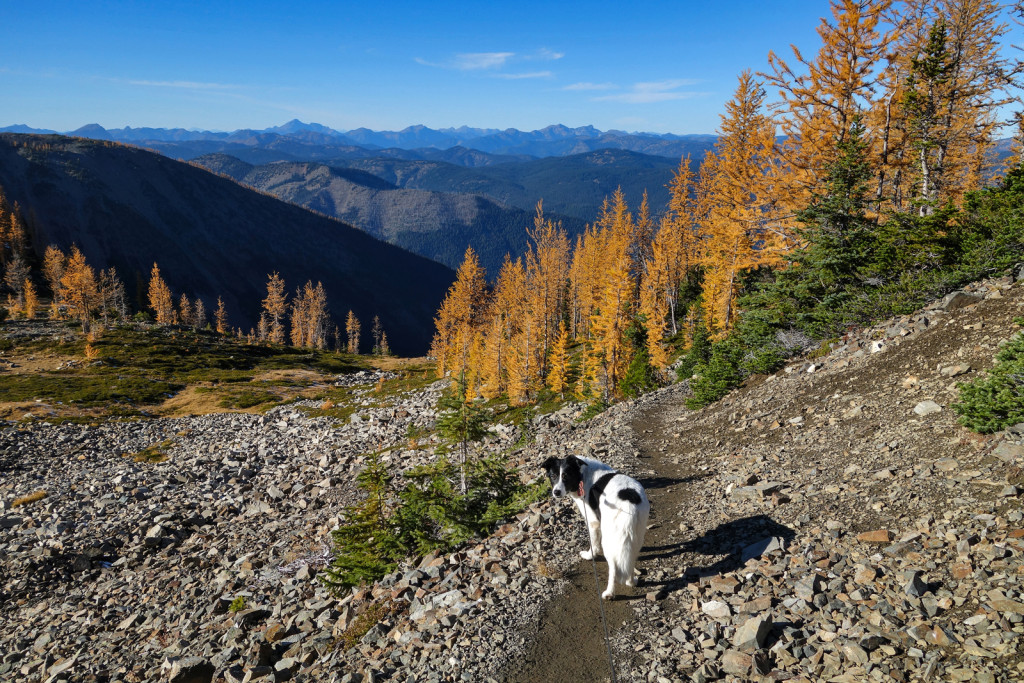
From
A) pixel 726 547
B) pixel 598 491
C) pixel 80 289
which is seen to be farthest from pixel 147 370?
pixel 726 547

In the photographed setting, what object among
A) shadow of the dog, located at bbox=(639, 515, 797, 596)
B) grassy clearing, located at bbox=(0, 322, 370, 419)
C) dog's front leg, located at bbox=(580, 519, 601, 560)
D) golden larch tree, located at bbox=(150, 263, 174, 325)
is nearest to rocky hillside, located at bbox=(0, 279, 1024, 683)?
shadow of the dog, located at bbox=(639, 515, 797, 596)

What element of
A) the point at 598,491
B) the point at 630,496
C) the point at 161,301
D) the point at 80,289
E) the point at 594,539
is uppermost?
the point at 630,496

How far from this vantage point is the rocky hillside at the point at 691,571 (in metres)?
5.70

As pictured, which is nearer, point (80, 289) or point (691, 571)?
point (691, 571)

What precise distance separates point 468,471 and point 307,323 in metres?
129

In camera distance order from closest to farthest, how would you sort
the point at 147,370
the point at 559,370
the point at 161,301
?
the point at 559,370, the point at 147,370, the point at 161,301

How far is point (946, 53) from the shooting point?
19.9 metres

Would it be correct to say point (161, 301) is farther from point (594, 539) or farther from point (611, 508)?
point (611, 508)

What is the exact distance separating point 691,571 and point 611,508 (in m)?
1.83

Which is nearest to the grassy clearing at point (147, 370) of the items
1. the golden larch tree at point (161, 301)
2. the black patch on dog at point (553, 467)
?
the golden larch tree at point (161, 301)

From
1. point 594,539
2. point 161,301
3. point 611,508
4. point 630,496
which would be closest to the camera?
point 630,496

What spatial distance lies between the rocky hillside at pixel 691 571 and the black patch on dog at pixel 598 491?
119 centimetres

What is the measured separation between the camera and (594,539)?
8.22 metres

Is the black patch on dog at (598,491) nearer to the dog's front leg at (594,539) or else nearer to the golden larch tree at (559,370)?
the dog's front leg at (594,539)
